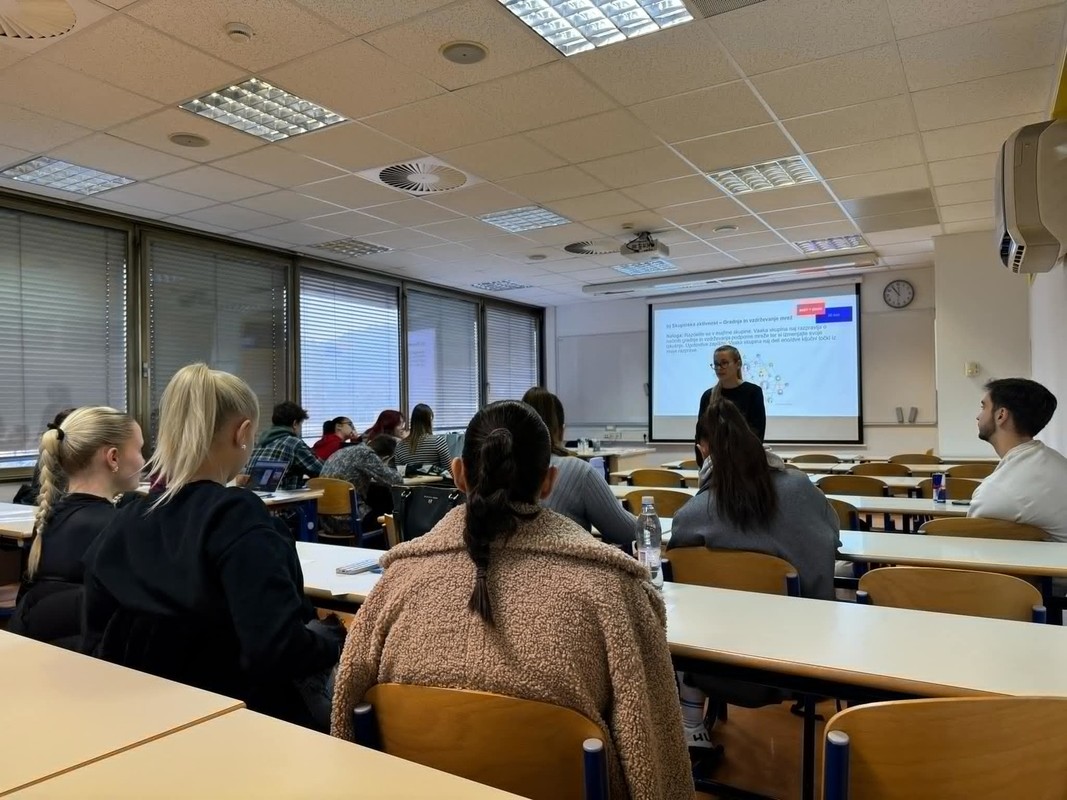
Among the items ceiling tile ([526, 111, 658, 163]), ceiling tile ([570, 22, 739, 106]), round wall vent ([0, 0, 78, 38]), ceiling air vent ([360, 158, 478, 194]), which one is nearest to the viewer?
round wall vent ([0, 0, 78, 38])

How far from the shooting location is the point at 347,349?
775cm

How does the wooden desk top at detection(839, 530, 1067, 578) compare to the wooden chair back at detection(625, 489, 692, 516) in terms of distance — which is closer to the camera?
the wooden desk top at detection(839, 530, 1067, 578)

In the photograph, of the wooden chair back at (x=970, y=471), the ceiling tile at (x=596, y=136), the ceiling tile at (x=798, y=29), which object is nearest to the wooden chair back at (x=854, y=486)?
the wooden chair back at (x=970, y=471)

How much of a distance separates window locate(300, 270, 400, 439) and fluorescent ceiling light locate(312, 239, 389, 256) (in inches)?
19.7

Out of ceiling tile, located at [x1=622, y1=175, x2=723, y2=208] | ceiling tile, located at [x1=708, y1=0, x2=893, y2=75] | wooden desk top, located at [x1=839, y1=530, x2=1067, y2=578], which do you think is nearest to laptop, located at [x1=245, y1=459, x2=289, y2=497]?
ceiling tile, located at [x1=622, y1=175, x2=723, y2=208]

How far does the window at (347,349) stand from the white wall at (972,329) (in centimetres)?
562

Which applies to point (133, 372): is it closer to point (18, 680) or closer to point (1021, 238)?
point (18, 680)

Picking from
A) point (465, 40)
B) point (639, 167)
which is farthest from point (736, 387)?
point (465, 40)

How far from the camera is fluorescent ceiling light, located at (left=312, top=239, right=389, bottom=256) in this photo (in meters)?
6.70

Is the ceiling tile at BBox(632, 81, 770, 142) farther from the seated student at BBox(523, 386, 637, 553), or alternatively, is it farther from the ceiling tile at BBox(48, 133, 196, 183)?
the ceiling tile at BBox(48, 133, 196, 183)

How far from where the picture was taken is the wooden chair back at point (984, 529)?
8.98 ft

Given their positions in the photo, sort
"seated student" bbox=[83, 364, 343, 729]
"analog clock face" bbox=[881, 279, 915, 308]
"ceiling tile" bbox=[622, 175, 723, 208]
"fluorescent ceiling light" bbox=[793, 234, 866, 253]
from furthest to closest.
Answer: "analog clock face" bbox=[881, 279, 915, 308]
"fluorescent ceiling light" bbox=[793, 234, 866, 253]
"ceiling tile" bbox=[622, 175, 723, 208]
"seated student" bbox=[83, 364, 343, 729]

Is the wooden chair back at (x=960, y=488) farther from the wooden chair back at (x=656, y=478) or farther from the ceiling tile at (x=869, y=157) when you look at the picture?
the ceiling tile at (x=869, y=157)

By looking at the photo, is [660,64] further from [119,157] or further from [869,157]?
[119,157]
